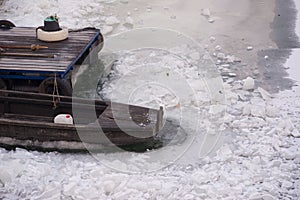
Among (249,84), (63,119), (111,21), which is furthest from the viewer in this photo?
(111,21)

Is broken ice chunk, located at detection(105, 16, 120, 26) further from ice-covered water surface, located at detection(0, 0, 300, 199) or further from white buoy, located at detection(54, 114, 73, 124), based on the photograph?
white buoy, located at detection(54, 114, 73, 124)

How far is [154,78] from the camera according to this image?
8.60m

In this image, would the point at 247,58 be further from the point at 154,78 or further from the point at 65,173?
the point at 65,173

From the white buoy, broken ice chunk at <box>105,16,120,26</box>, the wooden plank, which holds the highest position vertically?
the wooden plank

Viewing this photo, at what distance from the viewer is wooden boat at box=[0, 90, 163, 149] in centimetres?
618

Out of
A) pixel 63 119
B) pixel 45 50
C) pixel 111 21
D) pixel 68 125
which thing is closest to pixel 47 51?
pixel 45 50

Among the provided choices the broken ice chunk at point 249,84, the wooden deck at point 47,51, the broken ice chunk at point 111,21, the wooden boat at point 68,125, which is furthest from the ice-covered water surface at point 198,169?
the broken ice chunk at point 111,21

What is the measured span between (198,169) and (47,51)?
12.3ft

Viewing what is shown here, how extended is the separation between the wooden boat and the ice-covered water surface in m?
0.25

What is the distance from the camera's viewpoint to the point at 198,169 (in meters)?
5.95

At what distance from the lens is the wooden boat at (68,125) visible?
618 cm

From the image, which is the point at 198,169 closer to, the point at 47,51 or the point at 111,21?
the point at 47,51

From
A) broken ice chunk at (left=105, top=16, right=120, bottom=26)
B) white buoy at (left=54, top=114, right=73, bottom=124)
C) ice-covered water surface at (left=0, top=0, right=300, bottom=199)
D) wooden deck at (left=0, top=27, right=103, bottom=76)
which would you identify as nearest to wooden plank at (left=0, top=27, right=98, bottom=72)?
wooden deck at (left=0, top=27, right=103, bottom=76)

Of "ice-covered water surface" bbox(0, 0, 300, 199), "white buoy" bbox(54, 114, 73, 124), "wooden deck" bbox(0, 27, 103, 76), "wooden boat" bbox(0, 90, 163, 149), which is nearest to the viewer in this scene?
"ice-covered water surface" bbox(0, 0, 300, 199)
